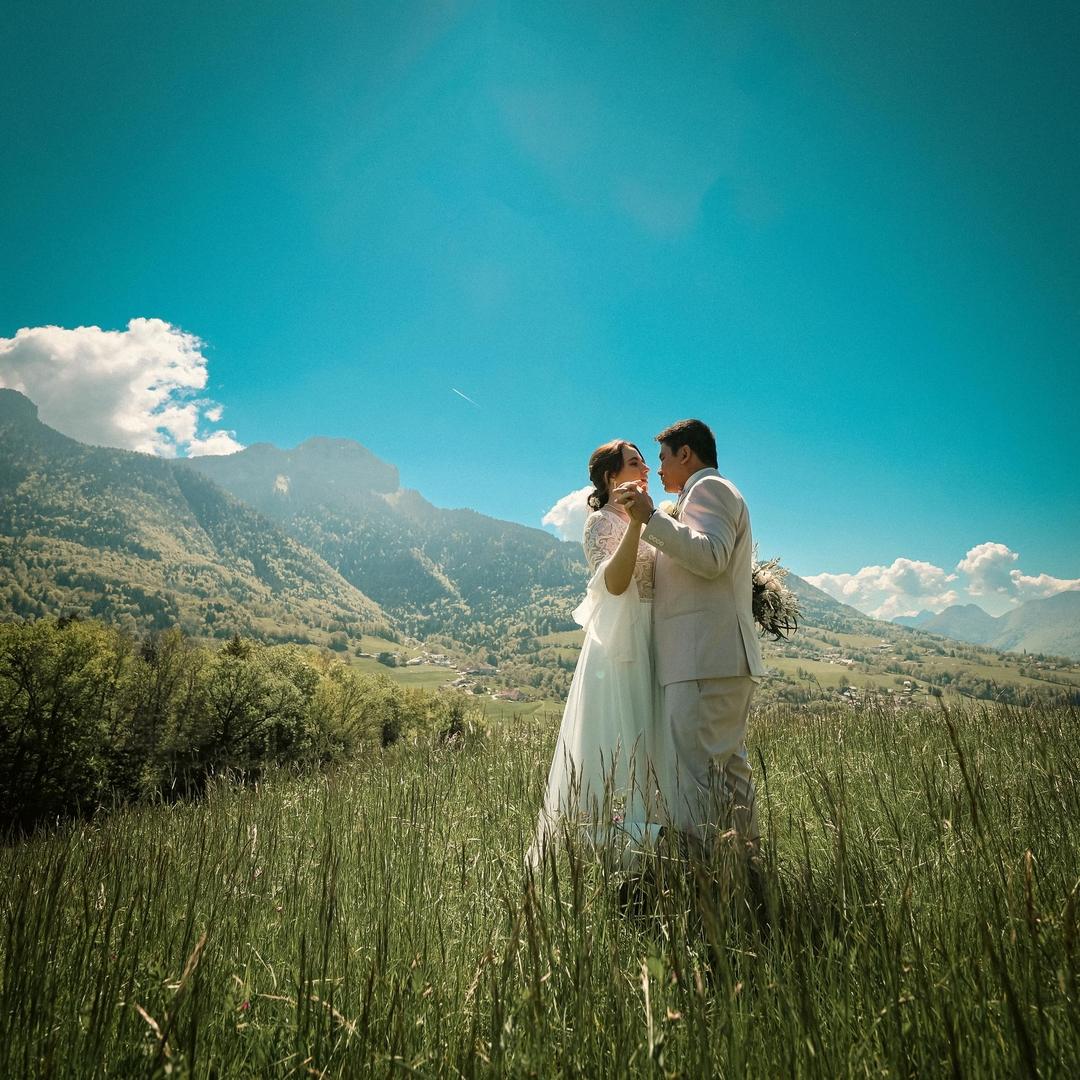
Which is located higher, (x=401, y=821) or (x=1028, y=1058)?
(x=1028, y=1058)

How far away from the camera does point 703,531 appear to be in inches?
130

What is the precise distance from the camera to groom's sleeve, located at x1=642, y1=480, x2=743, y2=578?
10.3 ft

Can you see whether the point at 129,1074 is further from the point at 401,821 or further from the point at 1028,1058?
the point at 1028,1058

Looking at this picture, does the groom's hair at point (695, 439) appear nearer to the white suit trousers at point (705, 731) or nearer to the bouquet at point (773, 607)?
the bouquet at point (773, 607)

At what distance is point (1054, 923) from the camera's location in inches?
59.4

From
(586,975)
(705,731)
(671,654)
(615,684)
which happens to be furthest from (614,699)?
(586,975)

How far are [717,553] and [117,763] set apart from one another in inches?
724

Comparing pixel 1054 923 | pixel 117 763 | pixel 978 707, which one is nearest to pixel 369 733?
pixel 117 763

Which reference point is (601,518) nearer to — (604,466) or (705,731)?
(604,466)

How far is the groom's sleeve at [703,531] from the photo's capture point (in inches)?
→ 124

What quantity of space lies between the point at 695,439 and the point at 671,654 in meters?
1.45

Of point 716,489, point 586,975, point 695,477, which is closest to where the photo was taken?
point 586,975

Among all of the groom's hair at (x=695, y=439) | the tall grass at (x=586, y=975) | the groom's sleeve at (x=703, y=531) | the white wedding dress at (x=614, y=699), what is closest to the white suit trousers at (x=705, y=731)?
the white wedding dress at (x=614, y=699)

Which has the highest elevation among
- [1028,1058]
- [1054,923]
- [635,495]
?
[635,495]
